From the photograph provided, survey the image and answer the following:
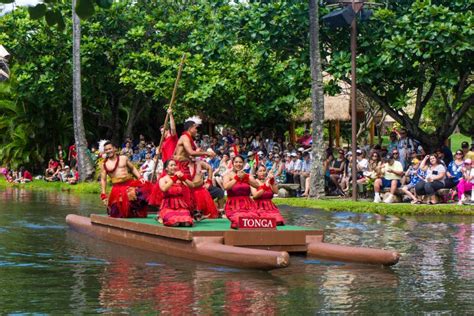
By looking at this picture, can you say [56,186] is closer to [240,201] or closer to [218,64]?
[218,64]

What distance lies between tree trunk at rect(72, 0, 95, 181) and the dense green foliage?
1.10m

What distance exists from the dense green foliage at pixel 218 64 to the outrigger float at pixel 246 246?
8.53 metres

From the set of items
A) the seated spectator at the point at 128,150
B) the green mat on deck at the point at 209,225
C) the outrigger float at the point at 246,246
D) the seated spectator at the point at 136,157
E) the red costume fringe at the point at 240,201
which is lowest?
the outrigger float at the point at 246,246

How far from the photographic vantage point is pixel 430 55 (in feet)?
61.4

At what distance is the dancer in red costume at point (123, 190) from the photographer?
13498 millimetres

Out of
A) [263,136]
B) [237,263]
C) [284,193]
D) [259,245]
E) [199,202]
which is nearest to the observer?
[237,263]

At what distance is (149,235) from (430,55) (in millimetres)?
8636

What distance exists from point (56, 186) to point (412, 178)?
12.4 m

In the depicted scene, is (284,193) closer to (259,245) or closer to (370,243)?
(370,243)

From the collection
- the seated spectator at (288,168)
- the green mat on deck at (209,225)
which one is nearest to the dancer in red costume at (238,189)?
the green mat on deck at (209,225)

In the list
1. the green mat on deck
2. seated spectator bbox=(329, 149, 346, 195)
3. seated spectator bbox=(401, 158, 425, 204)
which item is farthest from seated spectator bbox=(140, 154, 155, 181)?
the green mat on deck

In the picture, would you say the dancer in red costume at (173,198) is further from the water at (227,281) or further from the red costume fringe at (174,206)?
the water at (227,281)

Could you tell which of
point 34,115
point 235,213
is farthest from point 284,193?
point 34,115

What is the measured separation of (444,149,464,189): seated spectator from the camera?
18.0 m
